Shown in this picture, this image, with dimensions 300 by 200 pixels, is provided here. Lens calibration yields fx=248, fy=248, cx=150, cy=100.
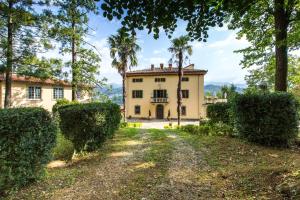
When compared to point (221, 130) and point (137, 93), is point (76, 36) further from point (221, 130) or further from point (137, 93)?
point (137, 93)

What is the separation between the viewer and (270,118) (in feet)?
29.9

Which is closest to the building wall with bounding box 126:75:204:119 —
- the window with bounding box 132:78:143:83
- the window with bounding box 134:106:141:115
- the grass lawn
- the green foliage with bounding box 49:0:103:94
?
the window with bounding box 132:78:143:83

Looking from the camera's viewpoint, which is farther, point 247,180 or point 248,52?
point 248,52

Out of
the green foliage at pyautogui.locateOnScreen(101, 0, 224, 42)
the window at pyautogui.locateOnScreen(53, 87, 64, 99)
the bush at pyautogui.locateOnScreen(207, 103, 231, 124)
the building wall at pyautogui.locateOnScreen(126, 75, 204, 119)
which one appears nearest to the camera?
the green foliage at pyautogui.locateOnScreen(101, 0, 224, 42)

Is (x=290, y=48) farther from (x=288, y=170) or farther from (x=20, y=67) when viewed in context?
(x=20, y=67)

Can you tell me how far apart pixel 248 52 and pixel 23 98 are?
2439 centimetres

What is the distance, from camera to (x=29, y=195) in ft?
16.7

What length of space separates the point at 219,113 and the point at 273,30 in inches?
208

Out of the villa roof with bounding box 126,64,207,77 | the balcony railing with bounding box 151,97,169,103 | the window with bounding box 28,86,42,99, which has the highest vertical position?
the villa roof with bounding box 126,64,207,77

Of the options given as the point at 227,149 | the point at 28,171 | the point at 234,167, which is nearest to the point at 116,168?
the point at 28,171

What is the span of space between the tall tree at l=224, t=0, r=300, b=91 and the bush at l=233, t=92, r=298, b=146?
2.61 meters

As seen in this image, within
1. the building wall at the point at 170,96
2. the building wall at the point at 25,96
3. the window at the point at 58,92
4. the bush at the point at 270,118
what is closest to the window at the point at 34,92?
the building wall at the point at 25,96

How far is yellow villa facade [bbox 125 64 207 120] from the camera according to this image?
41.8 m

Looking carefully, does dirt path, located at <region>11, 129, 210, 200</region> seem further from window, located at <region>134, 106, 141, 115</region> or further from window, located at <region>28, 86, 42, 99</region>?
window, located at <region>134, 106, 141, 115</region>
